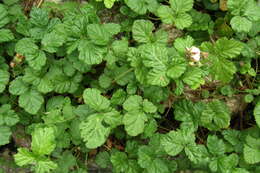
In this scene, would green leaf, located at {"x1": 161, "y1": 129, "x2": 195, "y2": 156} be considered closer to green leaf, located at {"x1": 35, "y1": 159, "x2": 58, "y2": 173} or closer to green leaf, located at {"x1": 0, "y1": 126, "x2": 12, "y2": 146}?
green leaf, located at {"x1": 35, "y1": 159, "x2": 58, "y2": 173}

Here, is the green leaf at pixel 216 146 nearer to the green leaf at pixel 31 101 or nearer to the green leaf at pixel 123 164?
the green leaf at pixel 123 164

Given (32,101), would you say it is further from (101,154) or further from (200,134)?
(200,134)

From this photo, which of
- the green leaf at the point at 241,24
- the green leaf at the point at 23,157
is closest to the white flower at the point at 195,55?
the green leaf at the point at 241,24

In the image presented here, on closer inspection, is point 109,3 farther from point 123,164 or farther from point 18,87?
point 123,164

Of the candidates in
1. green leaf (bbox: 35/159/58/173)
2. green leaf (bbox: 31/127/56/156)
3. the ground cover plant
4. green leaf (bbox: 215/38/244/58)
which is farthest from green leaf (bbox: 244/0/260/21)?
green leaf (bbox: 35/159/58/173)

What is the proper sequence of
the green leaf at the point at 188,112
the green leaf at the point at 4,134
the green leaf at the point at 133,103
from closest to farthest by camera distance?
1. the green leaf at the point at 133,103
2. the green leaf at the point at 4,134
3. the green leaf at the point at 188,112

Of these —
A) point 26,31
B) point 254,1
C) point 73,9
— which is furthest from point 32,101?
point 254,1
